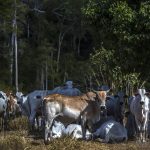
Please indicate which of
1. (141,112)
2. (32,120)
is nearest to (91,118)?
(141,112)

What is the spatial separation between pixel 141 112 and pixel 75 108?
1.98 m

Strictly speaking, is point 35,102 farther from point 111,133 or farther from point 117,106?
point 111,133

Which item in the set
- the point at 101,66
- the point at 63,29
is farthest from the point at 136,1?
the point at 63,29

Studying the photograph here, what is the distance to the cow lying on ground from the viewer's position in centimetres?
1812

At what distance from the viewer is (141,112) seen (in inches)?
723

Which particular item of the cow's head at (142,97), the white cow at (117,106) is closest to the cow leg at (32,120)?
the white cow at (117,106)

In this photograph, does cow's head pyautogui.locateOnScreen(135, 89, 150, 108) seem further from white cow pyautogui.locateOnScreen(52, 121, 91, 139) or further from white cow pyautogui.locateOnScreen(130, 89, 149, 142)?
white cow pyautogui.locateOnScreen(52, 121, 91, 139)

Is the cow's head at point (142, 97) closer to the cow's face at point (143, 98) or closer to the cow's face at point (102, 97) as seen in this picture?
the cow's face at point (143, 98)

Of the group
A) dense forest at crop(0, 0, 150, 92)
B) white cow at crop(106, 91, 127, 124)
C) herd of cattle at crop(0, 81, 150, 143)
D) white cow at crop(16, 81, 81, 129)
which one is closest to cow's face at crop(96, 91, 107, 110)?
herd of cattle at crop(0, 81, 150, 143)

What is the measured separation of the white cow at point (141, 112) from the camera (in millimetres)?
18312

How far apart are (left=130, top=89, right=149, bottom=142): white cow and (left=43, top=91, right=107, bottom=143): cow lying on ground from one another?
1017mm

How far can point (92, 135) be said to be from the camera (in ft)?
61.6

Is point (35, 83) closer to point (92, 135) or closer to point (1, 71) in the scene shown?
point (1, 71)

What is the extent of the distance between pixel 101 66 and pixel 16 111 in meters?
4.61
